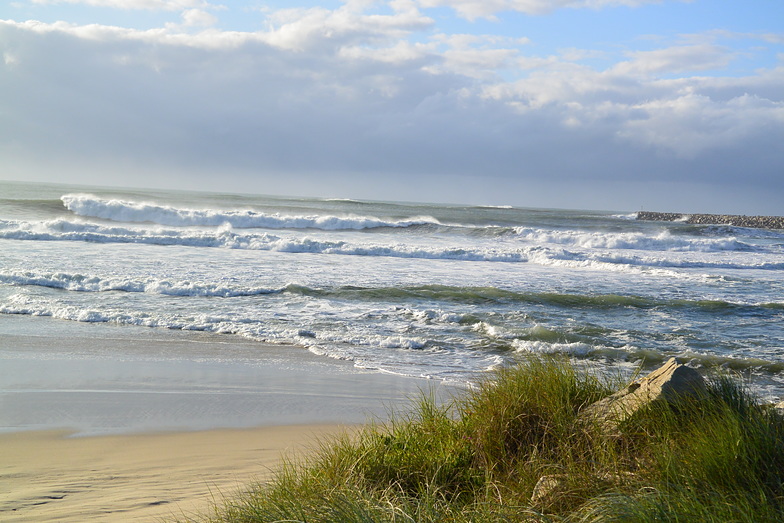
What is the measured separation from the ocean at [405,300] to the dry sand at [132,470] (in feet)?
7.34

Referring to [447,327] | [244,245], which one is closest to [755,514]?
[447,327]

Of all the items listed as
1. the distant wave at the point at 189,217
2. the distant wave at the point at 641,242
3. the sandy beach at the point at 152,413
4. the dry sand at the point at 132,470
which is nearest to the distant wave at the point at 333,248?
the distant wave at the point at 641,242

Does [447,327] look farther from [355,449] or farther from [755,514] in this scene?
[755,514]

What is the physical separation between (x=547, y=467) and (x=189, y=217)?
38142 millimetres

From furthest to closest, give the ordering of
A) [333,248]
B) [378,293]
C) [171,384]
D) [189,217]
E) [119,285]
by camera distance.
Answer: [189,217]
[333,248]
[378,293]
[119,285]
[171,384]

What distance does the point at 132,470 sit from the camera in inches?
189

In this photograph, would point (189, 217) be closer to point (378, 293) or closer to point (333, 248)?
point (333, 248)

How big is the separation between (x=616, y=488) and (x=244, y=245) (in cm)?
2349

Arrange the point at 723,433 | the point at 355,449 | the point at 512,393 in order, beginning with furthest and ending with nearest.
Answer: the point at 512,393
the point at 355,449
the point at 723,433

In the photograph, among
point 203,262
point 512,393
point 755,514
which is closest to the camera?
point 755,514

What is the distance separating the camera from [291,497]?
10.4ft

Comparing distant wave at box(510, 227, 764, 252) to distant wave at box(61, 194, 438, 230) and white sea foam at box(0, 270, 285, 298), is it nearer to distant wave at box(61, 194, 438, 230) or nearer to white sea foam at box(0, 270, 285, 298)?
distant wave at box(61, 194, 438, 230)

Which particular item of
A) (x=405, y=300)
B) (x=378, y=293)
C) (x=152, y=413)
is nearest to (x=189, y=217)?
(x=378, y=293)

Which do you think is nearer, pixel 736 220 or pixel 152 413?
pixel 152 413
